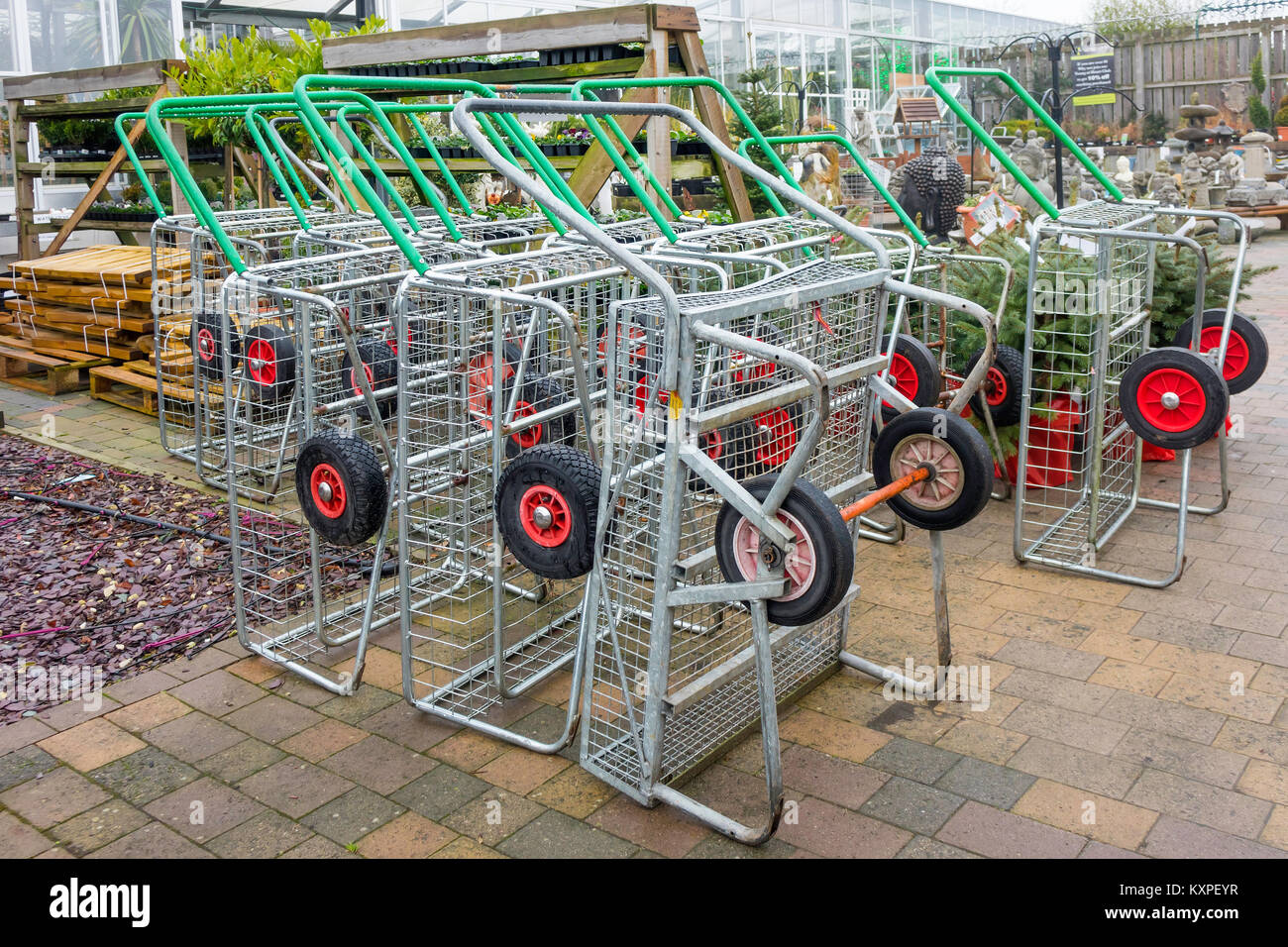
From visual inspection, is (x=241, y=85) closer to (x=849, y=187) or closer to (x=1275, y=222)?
(x=849, y=187)

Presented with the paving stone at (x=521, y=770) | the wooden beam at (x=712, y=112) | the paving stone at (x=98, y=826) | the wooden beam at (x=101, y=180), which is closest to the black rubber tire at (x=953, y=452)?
the paving stone at (x=521, y=770)

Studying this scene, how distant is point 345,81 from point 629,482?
1.72 metres

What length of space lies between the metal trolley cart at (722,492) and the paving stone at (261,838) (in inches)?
31.9

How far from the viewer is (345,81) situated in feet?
12.5

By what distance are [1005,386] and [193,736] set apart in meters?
3.62

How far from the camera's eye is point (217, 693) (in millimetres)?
3994

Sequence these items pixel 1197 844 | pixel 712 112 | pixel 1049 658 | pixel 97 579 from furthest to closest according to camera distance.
A: pixel 712 112 → pixel 97 579 → pixel 1049 658 → pixel 1197 844

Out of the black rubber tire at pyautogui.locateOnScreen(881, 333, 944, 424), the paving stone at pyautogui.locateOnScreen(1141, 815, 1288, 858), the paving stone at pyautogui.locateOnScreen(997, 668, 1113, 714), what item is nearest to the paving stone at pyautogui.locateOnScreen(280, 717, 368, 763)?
the paving stone at pyautogui.locateOnScreen(997, 668, 1113, 714)

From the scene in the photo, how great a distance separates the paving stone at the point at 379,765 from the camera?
340 centimetres

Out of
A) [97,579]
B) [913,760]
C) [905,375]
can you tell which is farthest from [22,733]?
[905,375]

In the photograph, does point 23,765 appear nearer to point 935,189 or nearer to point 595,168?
point 595,168

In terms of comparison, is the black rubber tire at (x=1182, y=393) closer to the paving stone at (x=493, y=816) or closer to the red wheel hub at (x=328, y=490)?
the paving stone at (x=493, y=816)

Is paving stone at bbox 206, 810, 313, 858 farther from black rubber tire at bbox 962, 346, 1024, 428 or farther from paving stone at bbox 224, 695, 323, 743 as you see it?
black rubber tire at bbox 962, 346, 1024, 428

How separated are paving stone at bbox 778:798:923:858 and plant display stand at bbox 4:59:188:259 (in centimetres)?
702
